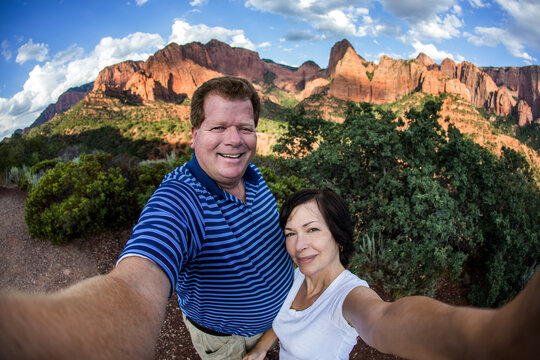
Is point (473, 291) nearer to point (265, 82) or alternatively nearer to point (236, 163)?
point (236, 163)

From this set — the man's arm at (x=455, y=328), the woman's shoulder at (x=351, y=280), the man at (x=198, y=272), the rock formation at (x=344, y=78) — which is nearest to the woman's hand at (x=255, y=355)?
the man at (x=198, y=272)

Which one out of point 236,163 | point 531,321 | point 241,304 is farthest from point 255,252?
point 531,321

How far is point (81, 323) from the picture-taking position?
55cm

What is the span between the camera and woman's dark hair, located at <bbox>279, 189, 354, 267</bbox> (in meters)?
1.64

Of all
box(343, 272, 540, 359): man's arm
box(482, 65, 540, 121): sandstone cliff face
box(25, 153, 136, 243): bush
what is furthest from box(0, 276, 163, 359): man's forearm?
box(482, 65, 540, 121): sandstone cliff face

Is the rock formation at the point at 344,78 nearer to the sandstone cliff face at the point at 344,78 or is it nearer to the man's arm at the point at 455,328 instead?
the sandstone cliff face at the point at 344,78

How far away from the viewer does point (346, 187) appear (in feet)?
21.0

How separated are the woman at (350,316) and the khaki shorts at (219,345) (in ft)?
0.48

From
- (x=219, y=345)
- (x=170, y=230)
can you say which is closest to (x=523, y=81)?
(x=219, y=345)

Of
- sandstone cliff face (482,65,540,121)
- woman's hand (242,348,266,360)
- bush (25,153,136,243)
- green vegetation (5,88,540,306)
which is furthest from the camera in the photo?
sandstone cliff face (482,65,540,121)

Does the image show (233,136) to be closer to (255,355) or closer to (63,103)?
(255,355)

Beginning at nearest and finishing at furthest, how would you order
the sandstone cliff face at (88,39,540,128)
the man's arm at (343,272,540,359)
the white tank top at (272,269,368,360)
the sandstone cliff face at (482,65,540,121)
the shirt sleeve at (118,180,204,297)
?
the man's arm at (343,272,540,359), the shirt sleeve at (118,180,204,297), the white tank top at (272,269,368,360), the sandstone cliff face at (88,39,540,128), the sandstone cliff face at (482,65,540,121)

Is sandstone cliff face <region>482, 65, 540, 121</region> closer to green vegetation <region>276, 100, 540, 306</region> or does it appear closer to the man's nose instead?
green vegetation <region>276, 100, 540, 306</region>

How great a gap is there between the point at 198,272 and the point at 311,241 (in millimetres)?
660
